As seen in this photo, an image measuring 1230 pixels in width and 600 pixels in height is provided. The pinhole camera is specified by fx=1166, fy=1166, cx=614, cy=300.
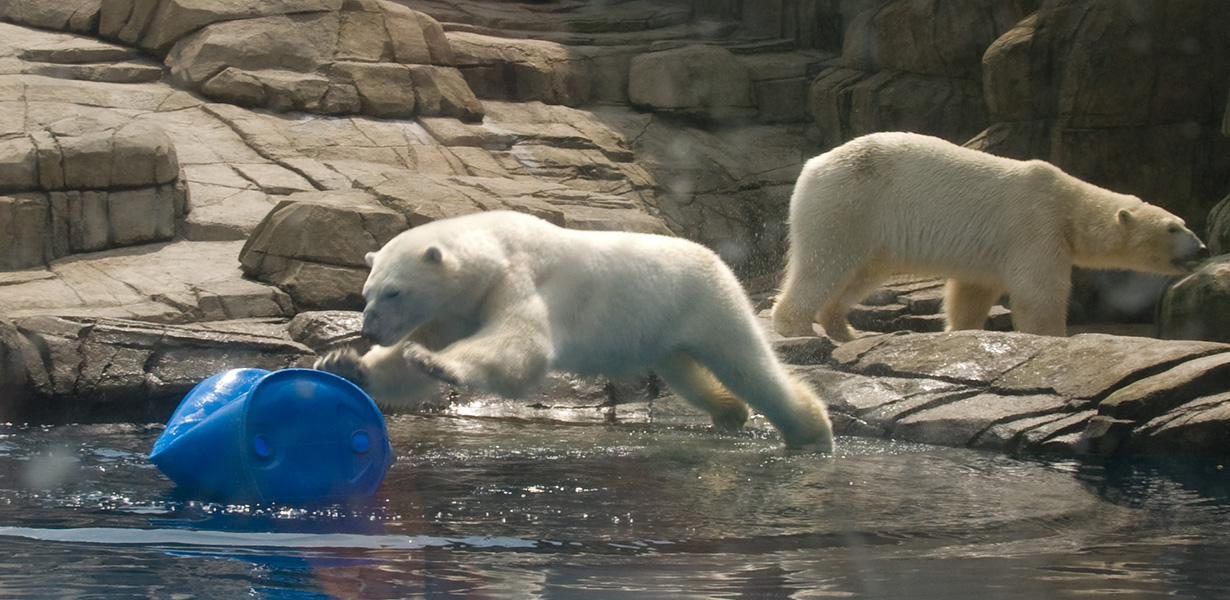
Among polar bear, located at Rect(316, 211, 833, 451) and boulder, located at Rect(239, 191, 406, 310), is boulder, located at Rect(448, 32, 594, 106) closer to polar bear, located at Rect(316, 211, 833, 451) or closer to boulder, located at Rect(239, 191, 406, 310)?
boulder, located at Rect(239, 191, 406, 310)

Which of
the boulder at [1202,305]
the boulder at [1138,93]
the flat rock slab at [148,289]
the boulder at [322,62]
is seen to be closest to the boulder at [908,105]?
the boulder at [1138,93]

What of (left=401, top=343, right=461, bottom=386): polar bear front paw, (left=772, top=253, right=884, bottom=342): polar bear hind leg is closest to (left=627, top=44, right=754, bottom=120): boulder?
(left=772, top=253, right=884, bottom=342): polar bear hind leg

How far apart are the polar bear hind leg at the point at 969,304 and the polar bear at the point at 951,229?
294 mm

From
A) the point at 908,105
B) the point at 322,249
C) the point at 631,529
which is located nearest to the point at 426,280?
→ the point at 631,529

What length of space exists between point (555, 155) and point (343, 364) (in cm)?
893

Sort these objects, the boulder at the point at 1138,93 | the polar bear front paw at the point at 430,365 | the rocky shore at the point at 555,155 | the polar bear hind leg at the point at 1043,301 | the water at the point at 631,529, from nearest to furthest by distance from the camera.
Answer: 1. the water at the point at 631,529
2. the polar bear front paw at the point at 430,365
3. the rocky shore at the point at 555,155
4. the polar bear hind leg at the point at 1043,301
5. the boulder at the point at 1138,93

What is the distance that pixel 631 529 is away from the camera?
351cm

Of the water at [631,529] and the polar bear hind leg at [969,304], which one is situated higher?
the water at [631,529]

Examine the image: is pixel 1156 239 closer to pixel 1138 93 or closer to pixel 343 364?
pixel 1138 93

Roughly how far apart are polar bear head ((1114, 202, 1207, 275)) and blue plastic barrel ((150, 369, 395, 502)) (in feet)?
19.2

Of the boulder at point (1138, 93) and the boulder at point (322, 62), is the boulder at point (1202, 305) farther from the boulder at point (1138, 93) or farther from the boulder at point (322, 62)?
the boulder at point (322, 62)

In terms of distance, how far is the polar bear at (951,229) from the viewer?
7.63 meters

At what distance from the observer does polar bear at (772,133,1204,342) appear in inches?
301

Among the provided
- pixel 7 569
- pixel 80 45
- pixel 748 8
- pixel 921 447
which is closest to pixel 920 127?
pixel 748 8
